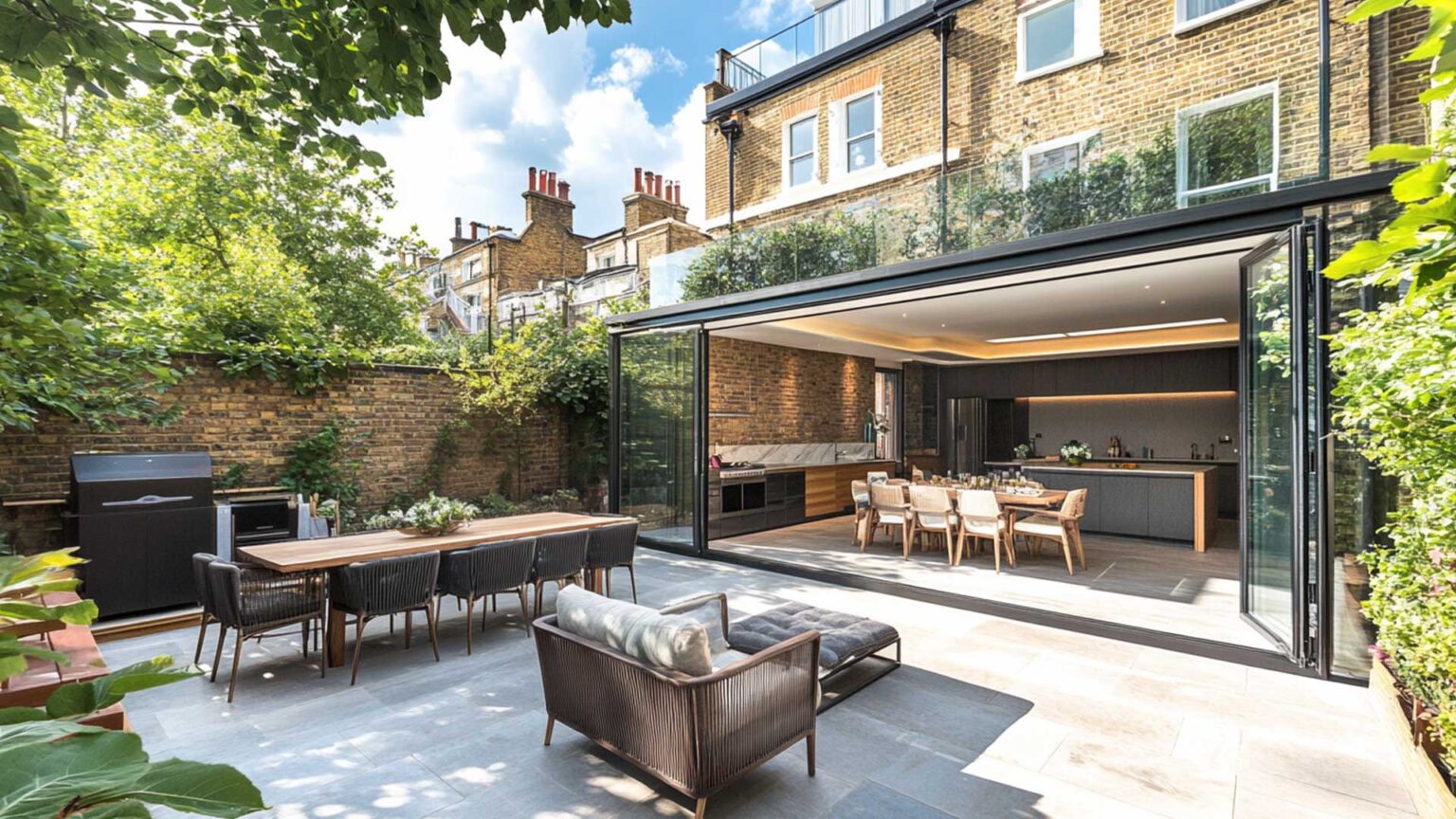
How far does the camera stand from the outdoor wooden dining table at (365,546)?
412 centimetres

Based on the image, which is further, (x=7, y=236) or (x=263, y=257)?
(x=263, y=257)

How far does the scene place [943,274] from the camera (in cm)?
582

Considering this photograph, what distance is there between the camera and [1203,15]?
7035 mm

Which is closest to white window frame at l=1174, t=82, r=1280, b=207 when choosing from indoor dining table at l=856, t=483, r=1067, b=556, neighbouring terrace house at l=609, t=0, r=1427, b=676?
neighbouring terrace house at l=609, t=0, r=1427, b=676

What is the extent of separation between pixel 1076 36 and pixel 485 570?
347 inches

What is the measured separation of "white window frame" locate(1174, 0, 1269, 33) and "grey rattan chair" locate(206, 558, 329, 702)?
970cm

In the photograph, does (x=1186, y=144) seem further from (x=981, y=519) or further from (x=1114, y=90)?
(x=981, y=519)

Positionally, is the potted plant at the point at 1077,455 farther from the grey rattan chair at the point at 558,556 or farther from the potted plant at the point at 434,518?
the potted plant at the point at 434,518

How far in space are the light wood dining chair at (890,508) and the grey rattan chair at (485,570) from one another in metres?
4.25

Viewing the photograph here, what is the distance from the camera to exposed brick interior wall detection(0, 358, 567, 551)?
5559mm

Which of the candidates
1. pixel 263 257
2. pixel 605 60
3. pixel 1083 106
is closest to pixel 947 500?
pixel 1083 106

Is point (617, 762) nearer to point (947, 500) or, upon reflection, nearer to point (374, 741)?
point (374, 741)

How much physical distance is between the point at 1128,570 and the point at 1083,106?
538 centimetres

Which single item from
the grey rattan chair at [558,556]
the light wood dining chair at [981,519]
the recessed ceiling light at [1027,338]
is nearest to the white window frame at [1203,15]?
the recessed ceiling light at [1027,338]
